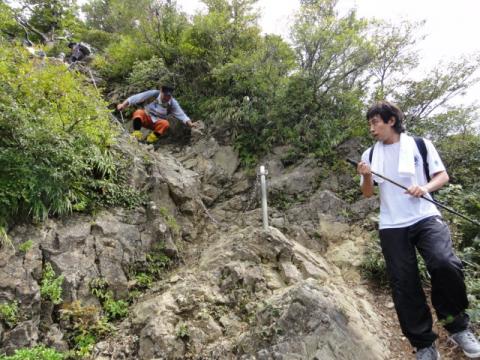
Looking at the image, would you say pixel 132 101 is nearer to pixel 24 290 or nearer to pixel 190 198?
pixel 190 198

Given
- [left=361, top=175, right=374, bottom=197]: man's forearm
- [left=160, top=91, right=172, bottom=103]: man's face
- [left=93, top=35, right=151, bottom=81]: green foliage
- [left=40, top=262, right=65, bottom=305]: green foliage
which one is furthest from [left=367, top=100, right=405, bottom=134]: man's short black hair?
[left=93, top=35, right=151, bottom=81]: green foliage

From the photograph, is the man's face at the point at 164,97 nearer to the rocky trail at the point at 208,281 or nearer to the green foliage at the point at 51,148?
the rocky trail at the point at 208,281

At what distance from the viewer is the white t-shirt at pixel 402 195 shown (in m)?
2.95

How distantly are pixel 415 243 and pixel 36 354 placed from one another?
416cm

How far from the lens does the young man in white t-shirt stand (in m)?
2.68

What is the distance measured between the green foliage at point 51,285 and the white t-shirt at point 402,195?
13.5 ft

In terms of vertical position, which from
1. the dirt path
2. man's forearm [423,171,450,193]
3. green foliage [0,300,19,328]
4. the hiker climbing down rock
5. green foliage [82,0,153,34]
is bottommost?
the dirt path

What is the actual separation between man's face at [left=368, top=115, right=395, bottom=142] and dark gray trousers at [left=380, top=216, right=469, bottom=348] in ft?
3.11

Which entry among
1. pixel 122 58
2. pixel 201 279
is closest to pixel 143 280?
pixel 201 279

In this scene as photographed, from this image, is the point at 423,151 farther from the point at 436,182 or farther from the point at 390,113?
the point at 390,113

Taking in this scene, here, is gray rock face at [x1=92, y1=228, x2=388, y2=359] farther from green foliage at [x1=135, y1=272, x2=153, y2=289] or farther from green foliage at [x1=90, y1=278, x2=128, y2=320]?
green foliage at [x1=135, y1=272, x2=153, y2=289]

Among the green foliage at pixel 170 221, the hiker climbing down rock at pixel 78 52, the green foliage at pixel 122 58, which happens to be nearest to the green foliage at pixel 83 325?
the green foliage at pixel 170 221

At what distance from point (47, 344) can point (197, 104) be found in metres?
8.42

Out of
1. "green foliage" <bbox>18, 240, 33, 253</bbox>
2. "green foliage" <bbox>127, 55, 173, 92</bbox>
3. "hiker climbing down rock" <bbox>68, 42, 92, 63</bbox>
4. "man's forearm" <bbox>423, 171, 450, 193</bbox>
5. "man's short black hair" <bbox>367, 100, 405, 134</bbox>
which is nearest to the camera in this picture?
"man's forearm" <bbox>423, 171, 450, 193</bbox>
